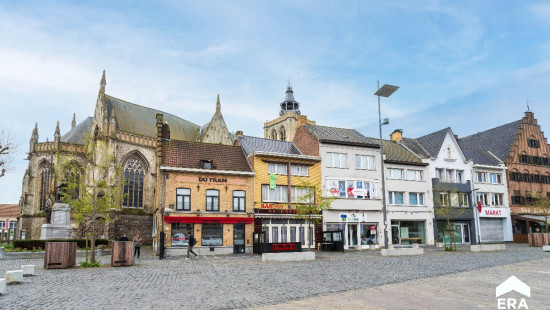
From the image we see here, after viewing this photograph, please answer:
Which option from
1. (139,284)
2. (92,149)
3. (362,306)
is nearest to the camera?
(362,306)

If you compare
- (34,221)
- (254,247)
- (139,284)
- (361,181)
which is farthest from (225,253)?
(34,221)

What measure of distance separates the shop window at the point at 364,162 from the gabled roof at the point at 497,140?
1757cm

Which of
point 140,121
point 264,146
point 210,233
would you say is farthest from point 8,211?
point 210,233

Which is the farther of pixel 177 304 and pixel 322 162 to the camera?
pixel 322 162

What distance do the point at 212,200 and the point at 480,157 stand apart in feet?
105

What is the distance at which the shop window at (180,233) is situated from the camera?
94.9 feet

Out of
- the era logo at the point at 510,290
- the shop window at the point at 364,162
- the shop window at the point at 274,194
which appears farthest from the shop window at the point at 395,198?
the era logo at the point at 510,290

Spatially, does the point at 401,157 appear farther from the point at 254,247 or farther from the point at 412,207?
the point at 254,247

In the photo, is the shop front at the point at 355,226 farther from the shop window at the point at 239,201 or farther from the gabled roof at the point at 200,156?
the gabled roof at the point at 200,156

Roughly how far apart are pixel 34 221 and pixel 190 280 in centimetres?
3934

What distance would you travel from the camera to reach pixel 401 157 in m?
40.1

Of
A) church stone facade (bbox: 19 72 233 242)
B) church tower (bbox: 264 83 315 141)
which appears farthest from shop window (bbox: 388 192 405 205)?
church tower (bbox: 264 83 315 141)

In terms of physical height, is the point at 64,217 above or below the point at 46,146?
below

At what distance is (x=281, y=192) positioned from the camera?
33688 mm
